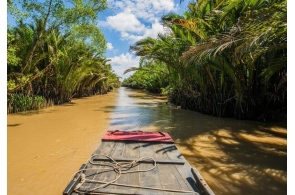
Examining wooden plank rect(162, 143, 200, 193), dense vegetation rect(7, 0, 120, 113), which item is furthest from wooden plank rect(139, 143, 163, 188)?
dense vegetation rect(7, 0, 120, 113)

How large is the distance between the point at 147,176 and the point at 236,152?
2925mm

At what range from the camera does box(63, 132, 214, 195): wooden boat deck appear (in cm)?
219

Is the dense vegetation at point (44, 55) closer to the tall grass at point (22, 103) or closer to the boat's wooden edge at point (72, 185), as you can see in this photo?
the tall grass at point (22, 103)

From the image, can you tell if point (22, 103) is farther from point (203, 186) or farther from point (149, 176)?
point (203, 186)

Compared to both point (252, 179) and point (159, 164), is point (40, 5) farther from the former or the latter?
point (252, 179)

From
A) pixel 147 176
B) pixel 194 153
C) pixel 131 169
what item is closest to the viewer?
pixel 147 176

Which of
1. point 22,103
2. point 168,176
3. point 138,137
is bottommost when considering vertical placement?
point 168,176

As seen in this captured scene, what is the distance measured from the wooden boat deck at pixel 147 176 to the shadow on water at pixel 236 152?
759mm

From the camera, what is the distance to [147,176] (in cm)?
255

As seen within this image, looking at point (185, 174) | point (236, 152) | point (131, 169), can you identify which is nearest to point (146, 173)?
point (131, 169)

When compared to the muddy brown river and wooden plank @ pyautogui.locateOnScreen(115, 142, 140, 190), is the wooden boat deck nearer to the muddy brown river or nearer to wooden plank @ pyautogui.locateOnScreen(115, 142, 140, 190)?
wooden plank @ pyautogui.locateOnScreen(115, 142, 140, 190)

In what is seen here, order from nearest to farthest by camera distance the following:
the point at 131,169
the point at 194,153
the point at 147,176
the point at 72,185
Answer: the point at 72,185 → the point at 147,176 → the point at 131,169 → the point at 194,153

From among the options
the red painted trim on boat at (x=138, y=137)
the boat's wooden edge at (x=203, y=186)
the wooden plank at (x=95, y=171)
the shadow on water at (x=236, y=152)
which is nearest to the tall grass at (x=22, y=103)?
the shadow on water at (x=236, y=152)
